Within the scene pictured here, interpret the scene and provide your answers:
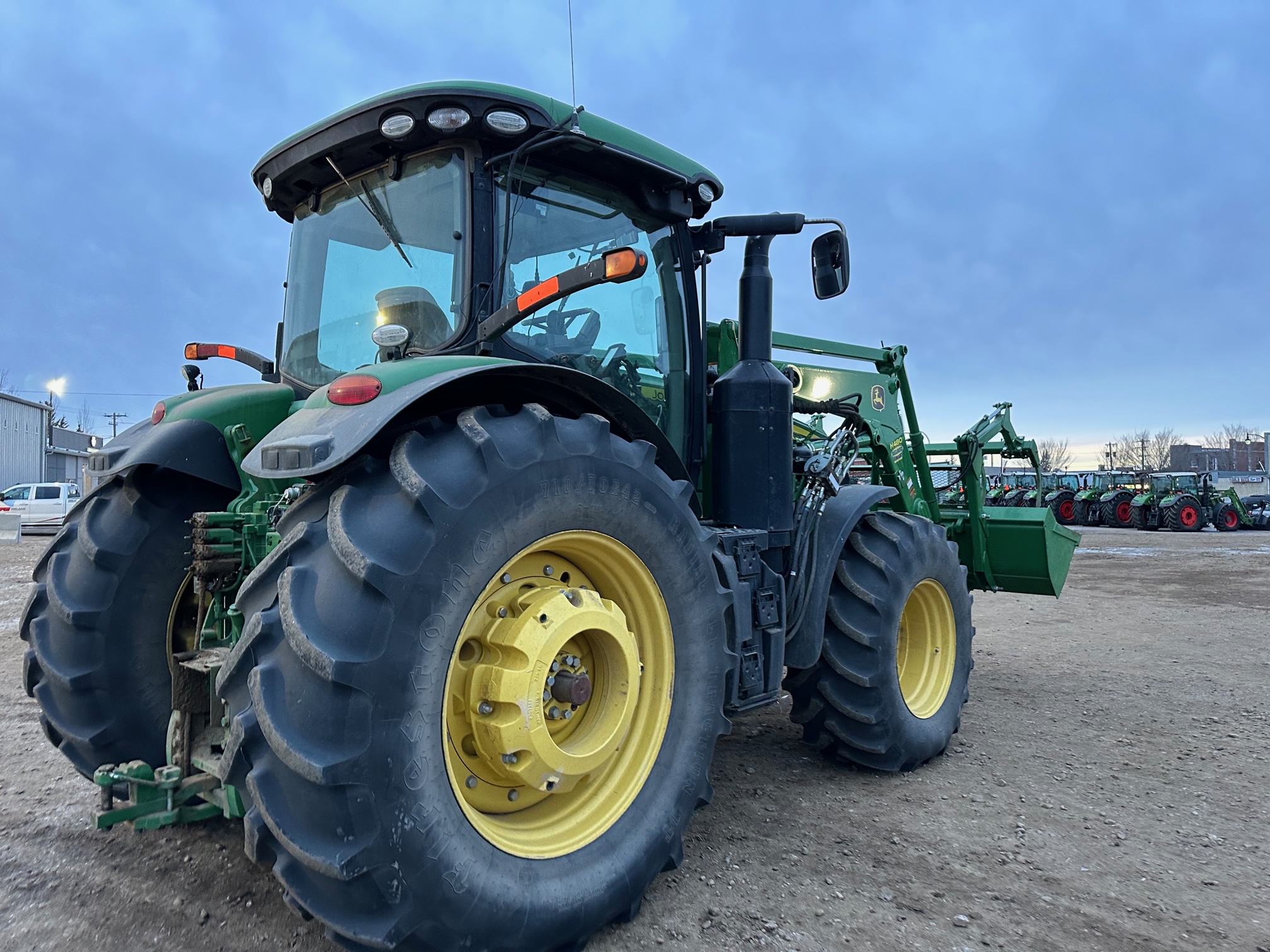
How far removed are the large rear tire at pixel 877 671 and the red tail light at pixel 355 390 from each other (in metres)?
2.32

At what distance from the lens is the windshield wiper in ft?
9.49

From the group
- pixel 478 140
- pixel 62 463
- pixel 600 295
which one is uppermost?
pixel 62 463

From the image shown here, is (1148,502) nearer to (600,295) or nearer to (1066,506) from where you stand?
(1066,506)

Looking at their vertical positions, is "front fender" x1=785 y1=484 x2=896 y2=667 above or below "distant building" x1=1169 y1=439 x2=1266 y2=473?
below

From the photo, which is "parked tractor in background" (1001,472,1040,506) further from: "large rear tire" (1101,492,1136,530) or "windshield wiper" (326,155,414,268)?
"windshield wiper" (326,155,414,268)

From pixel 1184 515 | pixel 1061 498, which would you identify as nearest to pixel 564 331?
pixel 1184 515

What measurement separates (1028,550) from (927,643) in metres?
1.93

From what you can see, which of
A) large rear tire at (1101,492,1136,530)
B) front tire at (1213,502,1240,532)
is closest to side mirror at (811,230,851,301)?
large rear tire at (1101,492,1136,530)

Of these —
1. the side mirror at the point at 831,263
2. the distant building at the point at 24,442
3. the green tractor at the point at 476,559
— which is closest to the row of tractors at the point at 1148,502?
the side mirror at the point at 831,263

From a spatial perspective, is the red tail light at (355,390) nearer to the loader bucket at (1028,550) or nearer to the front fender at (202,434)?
the front fender at (202,434)

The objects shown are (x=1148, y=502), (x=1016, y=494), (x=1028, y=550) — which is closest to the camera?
(x=1028, y=550)

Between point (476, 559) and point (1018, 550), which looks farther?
point (1018, 550)

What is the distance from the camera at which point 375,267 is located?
3.01m

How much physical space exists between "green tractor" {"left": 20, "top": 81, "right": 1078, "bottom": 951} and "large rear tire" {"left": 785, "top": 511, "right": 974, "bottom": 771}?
1 centimetres
